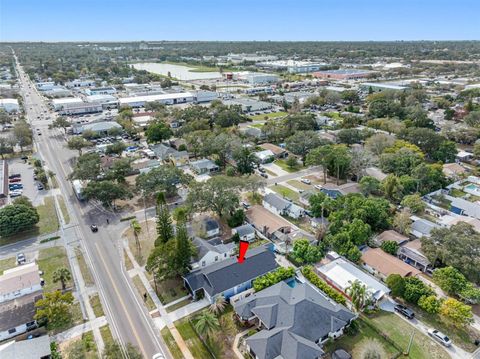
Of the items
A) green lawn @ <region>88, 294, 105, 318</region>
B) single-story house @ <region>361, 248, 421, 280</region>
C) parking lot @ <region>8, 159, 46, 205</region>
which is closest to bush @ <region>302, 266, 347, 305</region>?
single-story house @ <region>361, 248, 421, 280</region>

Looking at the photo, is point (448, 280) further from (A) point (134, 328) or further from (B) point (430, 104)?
(B) point (430, 104)

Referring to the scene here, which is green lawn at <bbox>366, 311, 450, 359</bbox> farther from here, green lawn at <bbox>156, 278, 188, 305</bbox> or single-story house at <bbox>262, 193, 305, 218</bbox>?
single-story house at <bbox>262, 193, 305, 218</bbox>

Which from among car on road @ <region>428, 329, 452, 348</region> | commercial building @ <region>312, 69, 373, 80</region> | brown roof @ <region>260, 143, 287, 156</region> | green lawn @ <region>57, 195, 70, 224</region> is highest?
commercial building @ <region>312, 69, 373, 80</region>

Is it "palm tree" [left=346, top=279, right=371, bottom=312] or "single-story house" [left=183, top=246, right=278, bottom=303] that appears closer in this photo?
"palm tree" [left=346, top=279, right=371, bottom=312]

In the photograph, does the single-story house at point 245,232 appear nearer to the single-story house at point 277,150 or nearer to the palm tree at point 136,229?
the palm tree at point 136,229

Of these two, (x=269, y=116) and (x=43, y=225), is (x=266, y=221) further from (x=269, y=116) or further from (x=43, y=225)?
(x=269, y=116)

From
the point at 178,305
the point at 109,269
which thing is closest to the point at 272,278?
the point at 178,305

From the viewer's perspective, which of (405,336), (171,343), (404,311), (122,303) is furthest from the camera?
(122,303)
